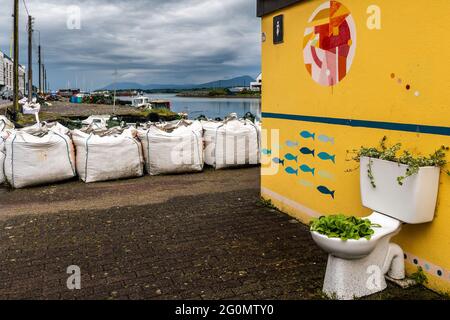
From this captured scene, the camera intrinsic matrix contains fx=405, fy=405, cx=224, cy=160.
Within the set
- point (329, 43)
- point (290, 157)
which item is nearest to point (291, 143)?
point (290, 157)

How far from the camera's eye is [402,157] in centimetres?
287

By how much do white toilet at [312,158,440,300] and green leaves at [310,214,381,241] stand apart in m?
0.04

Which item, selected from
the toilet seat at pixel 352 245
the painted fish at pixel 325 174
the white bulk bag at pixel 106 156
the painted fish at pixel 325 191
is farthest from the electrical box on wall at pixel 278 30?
the white bulk bag at pixel 106 156

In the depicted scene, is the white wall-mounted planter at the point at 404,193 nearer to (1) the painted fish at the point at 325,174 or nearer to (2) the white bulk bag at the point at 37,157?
(1) the painted fish at the point at 325,174

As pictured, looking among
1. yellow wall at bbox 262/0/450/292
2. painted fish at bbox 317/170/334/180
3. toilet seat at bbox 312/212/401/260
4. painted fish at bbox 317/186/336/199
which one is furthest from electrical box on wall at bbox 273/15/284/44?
toilet seat at bbox 312/212/401/260

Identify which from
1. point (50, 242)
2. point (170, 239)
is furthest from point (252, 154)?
point (50, 242)

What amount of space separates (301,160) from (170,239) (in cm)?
167

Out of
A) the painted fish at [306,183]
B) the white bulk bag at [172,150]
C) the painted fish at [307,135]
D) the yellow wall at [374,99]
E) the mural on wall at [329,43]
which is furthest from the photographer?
the white bulk bag at [172,150]

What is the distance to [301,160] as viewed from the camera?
4508mm

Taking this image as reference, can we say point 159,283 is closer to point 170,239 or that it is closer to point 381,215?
point 170,239

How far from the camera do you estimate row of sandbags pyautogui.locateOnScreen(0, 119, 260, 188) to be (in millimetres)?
6270

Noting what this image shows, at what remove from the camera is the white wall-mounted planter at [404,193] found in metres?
2.71

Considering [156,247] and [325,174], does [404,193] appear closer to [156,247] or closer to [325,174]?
[325,174]
